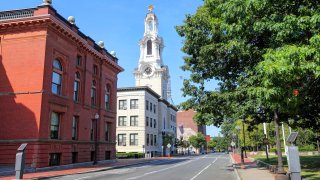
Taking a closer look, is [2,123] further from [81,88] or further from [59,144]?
[81,88]

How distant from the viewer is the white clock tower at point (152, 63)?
98062mm

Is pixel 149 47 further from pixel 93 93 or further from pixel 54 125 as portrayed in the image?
pixel 54 125

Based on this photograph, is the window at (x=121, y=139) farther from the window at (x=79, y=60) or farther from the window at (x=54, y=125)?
the window at (x=54, y=125)

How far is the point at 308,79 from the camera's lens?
448 inches

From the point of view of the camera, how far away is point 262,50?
555 inches

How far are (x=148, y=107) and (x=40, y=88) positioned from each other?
4601cm

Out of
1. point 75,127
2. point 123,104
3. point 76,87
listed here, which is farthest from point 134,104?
point 75,127

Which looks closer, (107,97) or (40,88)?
(40,88)

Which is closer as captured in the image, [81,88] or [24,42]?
[24,42]

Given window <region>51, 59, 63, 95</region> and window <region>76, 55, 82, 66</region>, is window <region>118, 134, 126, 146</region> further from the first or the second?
window <region>51, 59, 63, 95</region>

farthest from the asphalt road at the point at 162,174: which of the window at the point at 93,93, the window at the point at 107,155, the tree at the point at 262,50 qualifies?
the window at the point at 107,155

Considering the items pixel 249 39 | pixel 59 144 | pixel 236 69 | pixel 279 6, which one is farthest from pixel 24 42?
pixel 279 6

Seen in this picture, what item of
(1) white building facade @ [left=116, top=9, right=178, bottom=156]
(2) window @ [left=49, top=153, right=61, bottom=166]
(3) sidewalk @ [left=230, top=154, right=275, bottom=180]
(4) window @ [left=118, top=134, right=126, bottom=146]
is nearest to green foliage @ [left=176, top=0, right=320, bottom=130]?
(3) sidewalk @ [left=230, top=154, right=275, bottom=180]

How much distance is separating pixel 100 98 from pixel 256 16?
31921 mm
